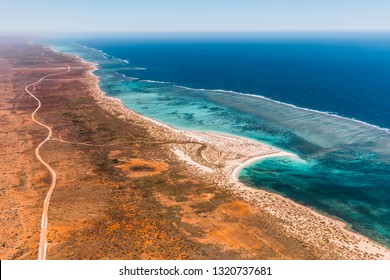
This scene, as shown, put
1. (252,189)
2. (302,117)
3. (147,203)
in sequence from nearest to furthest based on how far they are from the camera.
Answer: (147,203), (252,189), (302,117)

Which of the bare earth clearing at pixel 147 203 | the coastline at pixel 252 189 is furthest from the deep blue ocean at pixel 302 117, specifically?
the bare earth clearing at pixel 147 203

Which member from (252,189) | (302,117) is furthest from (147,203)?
(302,117)

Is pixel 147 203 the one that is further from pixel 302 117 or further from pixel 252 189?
pixel 302 117

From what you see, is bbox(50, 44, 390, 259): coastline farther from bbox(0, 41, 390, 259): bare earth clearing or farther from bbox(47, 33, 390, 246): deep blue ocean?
bbox(47, 33, 390, 246): deep blue ocean

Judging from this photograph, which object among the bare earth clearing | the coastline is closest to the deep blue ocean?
the coastline

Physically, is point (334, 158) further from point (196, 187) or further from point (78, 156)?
point (78, 156)

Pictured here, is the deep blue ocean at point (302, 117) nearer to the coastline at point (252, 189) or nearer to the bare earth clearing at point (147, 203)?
the coastline at point (252, 189)

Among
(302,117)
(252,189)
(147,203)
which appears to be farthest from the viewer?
(302,117)
